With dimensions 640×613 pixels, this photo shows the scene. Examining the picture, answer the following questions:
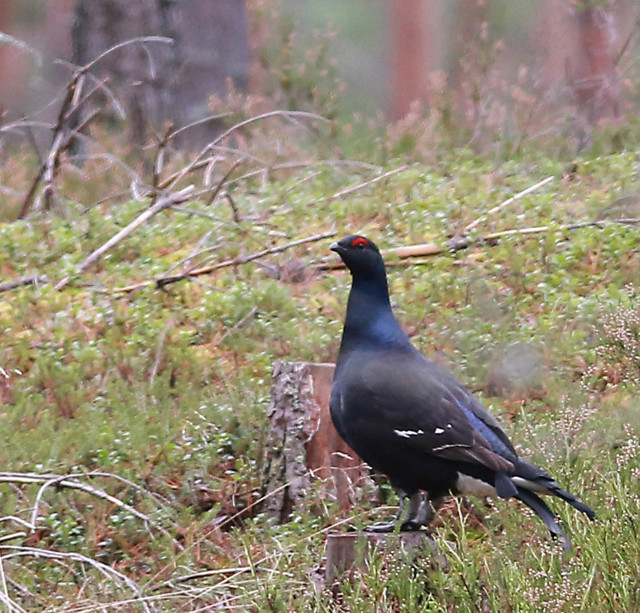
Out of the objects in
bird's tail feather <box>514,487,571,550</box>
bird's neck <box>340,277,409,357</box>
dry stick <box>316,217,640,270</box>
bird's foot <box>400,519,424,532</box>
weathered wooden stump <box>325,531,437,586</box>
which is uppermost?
bird's neck <box>340,277,409,357</box>

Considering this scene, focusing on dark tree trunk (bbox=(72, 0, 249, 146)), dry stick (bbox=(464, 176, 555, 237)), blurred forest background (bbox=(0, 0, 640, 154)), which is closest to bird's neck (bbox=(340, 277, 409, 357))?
dry stick (bbox=(464, 176, 555, 237))

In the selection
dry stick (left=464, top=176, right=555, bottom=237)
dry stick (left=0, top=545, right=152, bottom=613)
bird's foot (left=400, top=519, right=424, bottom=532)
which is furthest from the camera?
dry stick (left=464, top=176, right=555, bottom=237)

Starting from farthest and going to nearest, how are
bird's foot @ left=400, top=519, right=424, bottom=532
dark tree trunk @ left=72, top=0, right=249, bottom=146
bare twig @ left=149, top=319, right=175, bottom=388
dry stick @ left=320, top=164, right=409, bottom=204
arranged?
1. dark tree trunk @ left=72, top=0, right=249, bottom=146
2. dry stick @ left=320, top=164, right=409, bottom=204
3. bare twig @ left=149, top=319, right=175, bottom=388
4. bird's foot @ left=400, top=519, right=424, bottom=532

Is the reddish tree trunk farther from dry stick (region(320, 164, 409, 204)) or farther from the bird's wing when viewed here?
the bird's wing

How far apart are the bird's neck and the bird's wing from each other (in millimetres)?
250

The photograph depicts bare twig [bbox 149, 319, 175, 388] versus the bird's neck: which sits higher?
the bird's neck

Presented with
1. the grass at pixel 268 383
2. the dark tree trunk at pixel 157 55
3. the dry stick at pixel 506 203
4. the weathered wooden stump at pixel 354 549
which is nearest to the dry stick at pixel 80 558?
the grass at pixel 268 383

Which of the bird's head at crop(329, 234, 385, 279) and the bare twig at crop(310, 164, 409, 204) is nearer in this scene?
the bird's head at crop(329, 234, 385, 279)

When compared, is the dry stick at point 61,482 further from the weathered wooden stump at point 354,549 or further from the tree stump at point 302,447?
the weathered wooden stump at point 354,549

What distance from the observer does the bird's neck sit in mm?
5121

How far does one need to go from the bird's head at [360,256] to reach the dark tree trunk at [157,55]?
22.9ft

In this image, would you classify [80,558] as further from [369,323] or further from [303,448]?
[369,323]

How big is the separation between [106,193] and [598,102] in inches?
208

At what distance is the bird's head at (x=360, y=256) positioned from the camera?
5.34 metres
